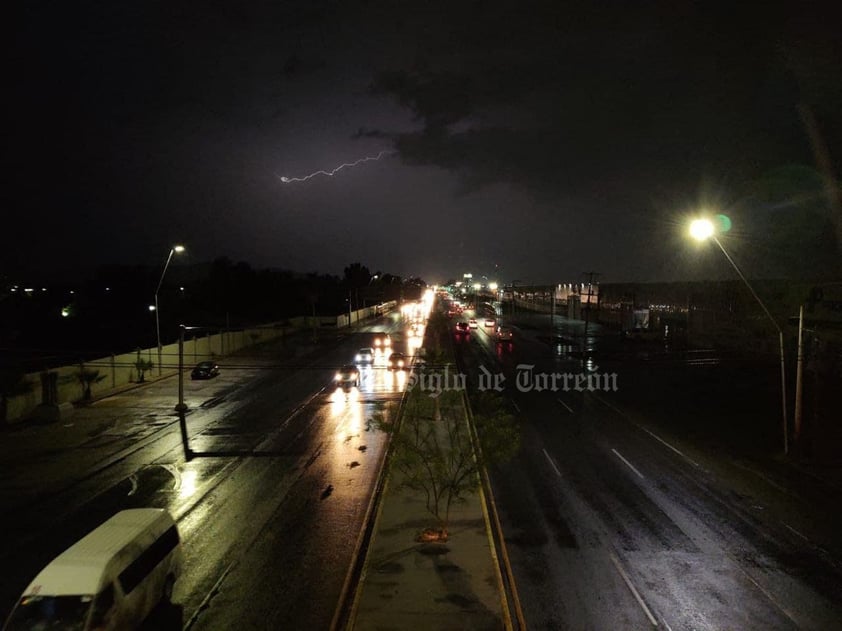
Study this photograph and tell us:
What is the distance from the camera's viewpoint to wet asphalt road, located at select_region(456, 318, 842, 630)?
38.0 ft

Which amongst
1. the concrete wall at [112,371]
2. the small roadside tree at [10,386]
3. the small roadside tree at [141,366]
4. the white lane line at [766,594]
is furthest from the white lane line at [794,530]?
the small roadside tree at [141,366]

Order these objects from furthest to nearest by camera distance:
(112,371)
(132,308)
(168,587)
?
(132,308)
(112,371)
(168,587)

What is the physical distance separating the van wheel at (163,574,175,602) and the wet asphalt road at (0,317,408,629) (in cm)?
28

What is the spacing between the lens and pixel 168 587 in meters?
11.5

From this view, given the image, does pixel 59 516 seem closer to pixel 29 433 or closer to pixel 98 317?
pixel 29 433

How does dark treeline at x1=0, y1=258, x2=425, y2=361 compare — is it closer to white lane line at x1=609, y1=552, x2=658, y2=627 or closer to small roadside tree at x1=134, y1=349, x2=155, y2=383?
small roadside tree at x1=134, y1=349, x2=155, y2=383

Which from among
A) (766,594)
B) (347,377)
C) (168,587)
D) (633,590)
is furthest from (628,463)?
(347,377)

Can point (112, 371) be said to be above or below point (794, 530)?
above

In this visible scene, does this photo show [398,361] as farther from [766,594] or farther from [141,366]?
[766,594]

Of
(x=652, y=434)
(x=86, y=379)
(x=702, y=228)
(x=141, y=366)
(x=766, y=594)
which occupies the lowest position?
(x=766, y=594)

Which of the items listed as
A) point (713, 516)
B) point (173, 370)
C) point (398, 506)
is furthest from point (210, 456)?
point (173, 370)

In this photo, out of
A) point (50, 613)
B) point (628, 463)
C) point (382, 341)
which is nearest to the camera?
point (50, 613)

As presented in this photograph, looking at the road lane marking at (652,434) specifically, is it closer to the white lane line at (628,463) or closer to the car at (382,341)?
the white lane line at (628,463)

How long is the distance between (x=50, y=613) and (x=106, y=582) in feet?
2.65
